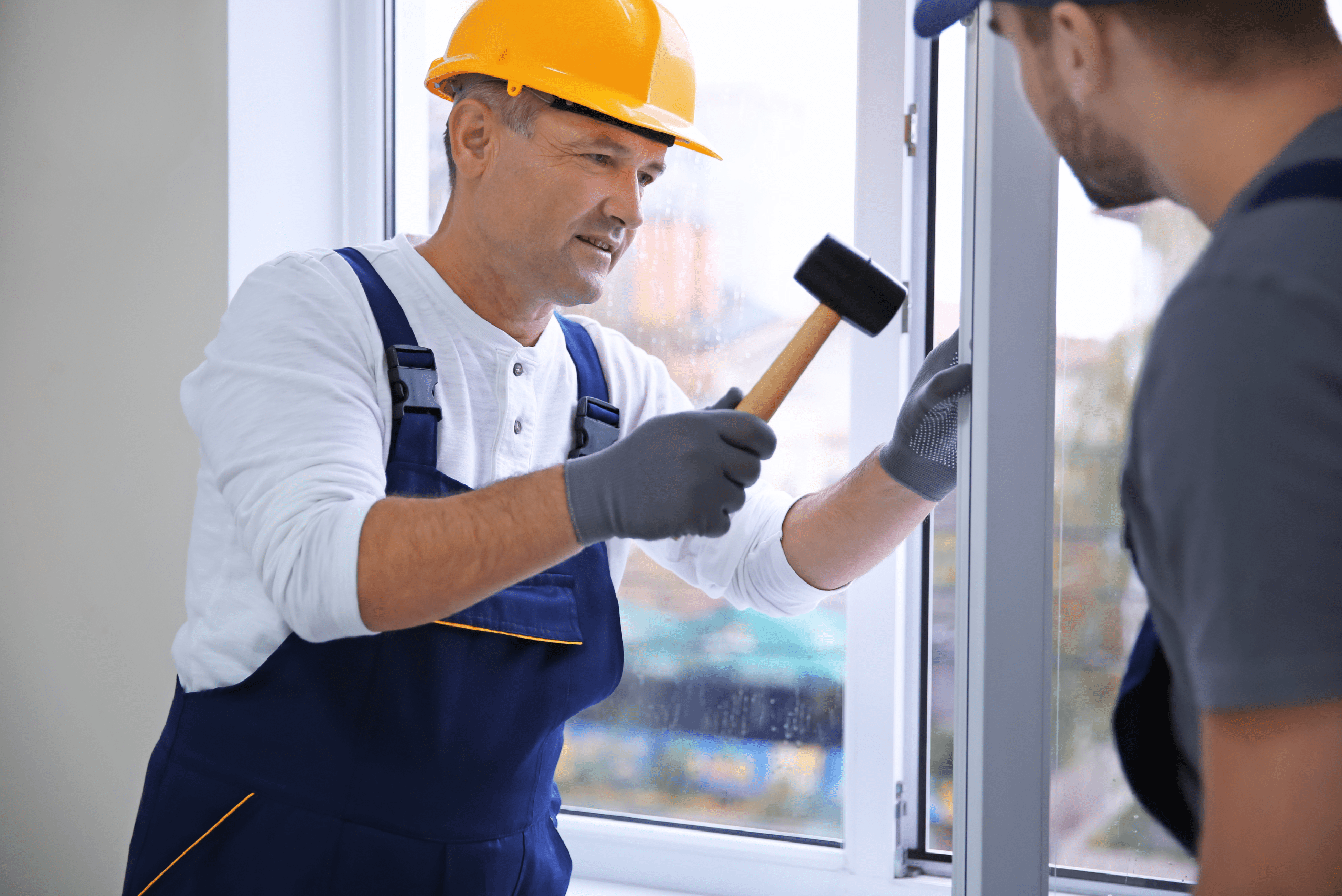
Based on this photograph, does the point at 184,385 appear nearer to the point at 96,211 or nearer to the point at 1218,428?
the point at 96,211

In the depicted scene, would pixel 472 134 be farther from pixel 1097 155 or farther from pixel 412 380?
pixel 1097 155

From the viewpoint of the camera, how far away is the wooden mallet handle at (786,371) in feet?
3.23

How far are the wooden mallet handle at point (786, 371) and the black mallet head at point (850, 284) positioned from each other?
0.03 meters

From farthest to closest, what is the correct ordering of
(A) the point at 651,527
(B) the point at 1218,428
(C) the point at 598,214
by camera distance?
(C) the point at 598,214, (A) the point at 651,527, (B) the point at 1218,428

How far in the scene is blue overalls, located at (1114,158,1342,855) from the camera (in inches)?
22.5

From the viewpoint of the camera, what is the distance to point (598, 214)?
1141mm

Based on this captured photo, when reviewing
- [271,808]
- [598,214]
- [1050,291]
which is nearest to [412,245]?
[598,214]

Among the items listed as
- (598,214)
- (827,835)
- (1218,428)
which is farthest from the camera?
(827,835)

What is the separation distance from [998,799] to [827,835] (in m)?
0.95

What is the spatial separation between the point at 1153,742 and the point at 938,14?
0.51 meters

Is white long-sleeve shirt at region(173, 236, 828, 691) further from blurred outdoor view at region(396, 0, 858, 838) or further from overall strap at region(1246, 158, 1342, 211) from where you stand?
overall strap at region(1246, 158, 1342, 211)

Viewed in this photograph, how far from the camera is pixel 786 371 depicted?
986 mm

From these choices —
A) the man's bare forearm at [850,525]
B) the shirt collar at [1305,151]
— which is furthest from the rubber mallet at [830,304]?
the shirt collar at [1305,151]

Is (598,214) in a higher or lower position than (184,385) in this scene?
higher
